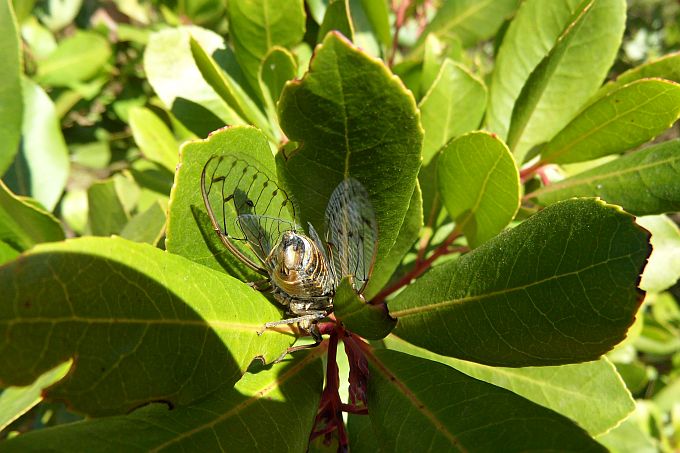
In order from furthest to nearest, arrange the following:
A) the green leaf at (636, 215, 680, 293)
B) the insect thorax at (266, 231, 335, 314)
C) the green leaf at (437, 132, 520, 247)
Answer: the green leaf at (636, 215, 680, 293) < the green leaf at (437, 132, 520, 247) < the insect thorax at (266, 231, 335, 314)

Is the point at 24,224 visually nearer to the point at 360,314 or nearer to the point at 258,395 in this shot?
the point at 258,395

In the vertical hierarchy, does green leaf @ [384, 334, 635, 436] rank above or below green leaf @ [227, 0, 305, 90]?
below

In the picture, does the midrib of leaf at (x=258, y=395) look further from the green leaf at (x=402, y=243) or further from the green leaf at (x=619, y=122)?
the green leaf at (x=619, y=122)

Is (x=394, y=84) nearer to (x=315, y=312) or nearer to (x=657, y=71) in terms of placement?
(x=315, y=312)

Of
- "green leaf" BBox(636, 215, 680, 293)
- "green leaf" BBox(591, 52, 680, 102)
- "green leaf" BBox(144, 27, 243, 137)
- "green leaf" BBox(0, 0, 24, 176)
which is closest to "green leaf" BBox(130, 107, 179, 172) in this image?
"green leaf" BBox(144, 27, 243, 137)

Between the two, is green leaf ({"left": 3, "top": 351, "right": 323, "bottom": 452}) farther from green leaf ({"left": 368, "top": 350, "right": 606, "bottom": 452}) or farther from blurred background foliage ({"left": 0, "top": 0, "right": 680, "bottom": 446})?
blurred background foliage ({"left": 0, "top": 0, "right": 680, "bottom": 446})

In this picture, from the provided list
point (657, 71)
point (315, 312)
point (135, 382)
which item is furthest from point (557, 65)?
point (135, 382)

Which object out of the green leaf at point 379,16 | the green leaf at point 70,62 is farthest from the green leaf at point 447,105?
the green leaf at point 70,62
